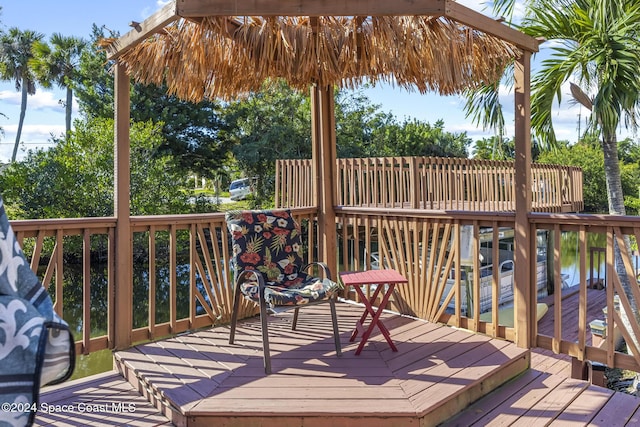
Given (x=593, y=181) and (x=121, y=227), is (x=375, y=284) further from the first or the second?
(x=593, y=181)

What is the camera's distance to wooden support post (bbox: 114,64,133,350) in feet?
11.0

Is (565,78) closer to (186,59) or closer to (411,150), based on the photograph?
(186,59)

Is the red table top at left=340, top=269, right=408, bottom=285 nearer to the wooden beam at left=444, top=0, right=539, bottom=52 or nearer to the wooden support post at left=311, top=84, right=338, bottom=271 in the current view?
the wooden support post at left=311, top=84, right=338, bottom=271

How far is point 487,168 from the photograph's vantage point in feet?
32.3

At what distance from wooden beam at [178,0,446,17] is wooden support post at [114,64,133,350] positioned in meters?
1.01

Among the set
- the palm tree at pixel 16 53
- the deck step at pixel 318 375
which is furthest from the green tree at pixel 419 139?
the deck step at pixel 318 375

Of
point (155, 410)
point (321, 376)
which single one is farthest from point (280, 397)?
point (155, 410)

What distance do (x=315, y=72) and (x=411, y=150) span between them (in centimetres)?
1855

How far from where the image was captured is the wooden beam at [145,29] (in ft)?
9.20

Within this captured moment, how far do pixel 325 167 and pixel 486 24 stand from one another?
2089mm

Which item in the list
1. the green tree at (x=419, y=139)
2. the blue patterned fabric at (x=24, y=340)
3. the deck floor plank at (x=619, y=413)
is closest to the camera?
the blue patterned fabric at (x=24, y=340)

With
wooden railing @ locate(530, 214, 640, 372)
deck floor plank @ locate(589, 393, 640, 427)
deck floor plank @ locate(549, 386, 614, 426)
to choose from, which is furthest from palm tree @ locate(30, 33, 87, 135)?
deck floor plank @ locate(589, 393, 640, 427)

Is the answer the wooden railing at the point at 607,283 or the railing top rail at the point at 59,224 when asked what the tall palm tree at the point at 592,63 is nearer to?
the wooden railing at the point at 607,283

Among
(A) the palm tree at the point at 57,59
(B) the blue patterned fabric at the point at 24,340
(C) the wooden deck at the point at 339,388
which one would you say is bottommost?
(C) the wooden deck at the point at 339,388
